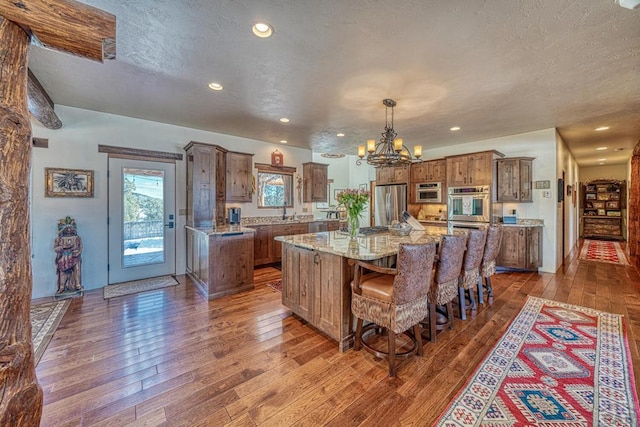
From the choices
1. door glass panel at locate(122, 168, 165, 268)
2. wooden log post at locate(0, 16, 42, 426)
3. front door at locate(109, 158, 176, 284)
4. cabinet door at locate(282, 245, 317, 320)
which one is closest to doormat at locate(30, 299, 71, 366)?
front door at locate(109, 158, 176, 284)

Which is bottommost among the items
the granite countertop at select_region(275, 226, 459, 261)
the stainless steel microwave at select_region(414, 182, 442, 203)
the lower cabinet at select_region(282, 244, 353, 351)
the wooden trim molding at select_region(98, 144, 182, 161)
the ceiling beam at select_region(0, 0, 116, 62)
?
the lower cabinet at select_region(282, 244, 353, 351)

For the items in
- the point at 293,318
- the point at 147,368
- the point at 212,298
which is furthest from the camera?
the point at 212,298

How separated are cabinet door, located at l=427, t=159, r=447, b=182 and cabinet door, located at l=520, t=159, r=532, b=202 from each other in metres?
1.40

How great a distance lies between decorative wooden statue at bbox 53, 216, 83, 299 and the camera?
3584mm

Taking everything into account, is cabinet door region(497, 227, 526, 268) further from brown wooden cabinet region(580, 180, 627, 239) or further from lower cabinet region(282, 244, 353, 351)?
brown wooden cabinet region(580, 180, 627, 239)

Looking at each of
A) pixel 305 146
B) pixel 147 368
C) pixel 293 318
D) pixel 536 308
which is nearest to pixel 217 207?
pixel 305 146

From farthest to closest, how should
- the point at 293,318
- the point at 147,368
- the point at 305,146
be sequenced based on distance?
the point at 305,146 → the point at 293,318 → the point at 147,368

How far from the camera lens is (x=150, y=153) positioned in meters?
4.48

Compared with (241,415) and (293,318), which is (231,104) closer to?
(293,318)

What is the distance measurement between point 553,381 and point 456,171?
177 inches

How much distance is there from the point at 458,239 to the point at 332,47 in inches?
83.9

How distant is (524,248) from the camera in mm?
4996

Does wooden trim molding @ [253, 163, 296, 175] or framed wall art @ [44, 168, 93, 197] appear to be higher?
wooden trim molding @ [253, 163, 296, 175]

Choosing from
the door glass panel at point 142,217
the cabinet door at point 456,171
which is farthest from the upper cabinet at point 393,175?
the door glass panel at point 142,217
